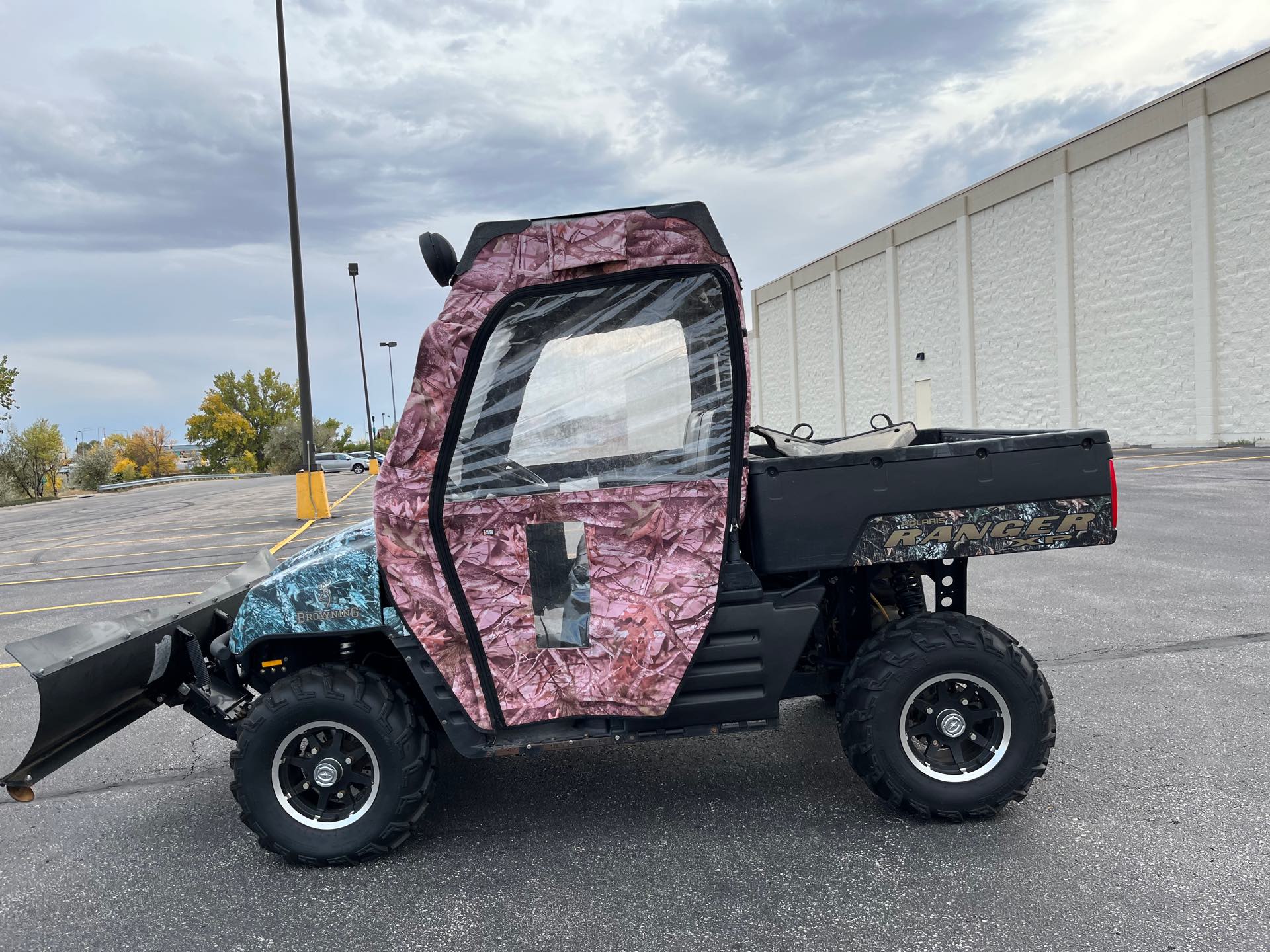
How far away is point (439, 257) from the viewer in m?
3.05

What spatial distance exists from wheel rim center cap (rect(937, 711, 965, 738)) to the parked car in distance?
5891cm

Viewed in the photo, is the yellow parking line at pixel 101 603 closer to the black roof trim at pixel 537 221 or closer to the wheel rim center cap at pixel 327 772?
the wheel rim center cap at pixel 327 772

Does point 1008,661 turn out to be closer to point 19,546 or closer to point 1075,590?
point 1075,590

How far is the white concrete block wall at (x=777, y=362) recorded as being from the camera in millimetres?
49562

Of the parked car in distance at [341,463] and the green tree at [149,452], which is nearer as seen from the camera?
the parked car in distance at [341,463]

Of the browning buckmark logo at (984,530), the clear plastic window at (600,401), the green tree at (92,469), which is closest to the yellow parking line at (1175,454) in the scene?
the browning buckmark logo at (984,530)

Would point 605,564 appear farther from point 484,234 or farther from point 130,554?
point 130,554

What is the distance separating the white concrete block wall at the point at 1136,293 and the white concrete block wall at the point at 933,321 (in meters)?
6.51

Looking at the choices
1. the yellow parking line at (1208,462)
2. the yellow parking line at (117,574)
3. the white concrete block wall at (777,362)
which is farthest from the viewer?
the white concrete block wall at (777,362)

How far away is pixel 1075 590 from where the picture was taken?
759 cm

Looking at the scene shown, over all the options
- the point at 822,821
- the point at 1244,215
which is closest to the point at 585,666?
the point at 822,821

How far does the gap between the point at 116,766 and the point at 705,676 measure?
3.39m

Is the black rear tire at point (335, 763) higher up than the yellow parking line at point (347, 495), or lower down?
higher up

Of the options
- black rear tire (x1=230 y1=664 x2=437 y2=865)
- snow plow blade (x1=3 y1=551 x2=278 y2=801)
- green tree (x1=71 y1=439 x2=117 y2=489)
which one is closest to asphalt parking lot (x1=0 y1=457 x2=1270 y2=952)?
black rear tire (x1=230 y1=664 x2=437 y2=865)
